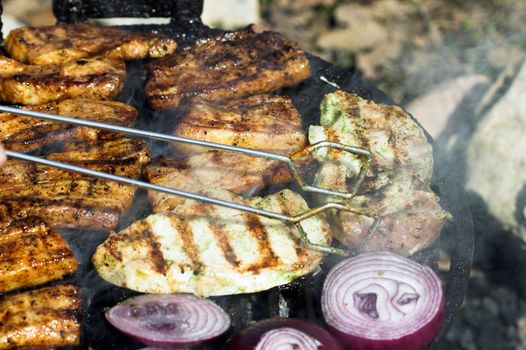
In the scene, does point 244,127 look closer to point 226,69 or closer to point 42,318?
point 226,69

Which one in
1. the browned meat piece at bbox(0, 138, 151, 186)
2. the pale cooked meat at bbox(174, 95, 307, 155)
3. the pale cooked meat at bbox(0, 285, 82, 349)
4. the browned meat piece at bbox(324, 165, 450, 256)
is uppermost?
the pale cooked meat at bbox(174, 95, 307, 155)

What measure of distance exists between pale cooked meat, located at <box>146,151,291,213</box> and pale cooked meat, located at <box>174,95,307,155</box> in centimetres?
16

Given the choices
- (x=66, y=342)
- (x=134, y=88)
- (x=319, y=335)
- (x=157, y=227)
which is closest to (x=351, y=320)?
(x=319, y=335)

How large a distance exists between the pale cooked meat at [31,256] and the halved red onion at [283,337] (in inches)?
41.2

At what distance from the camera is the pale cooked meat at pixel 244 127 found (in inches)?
167

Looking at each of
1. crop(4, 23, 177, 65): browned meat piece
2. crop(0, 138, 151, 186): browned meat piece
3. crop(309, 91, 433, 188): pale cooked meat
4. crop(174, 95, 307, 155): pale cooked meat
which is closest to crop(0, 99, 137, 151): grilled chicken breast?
crop(0, 138, 151, 186): browned meat piece

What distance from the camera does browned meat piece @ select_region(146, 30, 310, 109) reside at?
4.65 m

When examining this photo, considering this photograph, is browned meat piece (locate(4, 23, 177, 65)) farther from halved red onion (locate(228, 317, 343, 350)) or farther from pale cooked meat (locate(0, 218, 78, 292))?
halved red onion (locate(228, 317, 343, 350))

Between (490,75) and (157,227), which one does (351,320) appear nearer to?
(157,227)

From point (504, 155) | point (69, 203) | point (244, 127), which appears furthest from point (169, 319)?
point (504, 155)

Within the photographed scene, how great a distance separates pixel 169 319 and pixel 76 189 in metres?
1.08

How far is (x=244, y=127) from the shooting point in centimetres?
431

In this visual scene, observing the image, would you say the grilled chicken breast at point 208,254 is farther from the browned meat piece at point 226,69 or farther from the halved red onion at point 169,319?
the browned meat piece at point 226,69

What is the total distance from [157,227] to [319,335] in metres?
1.07
